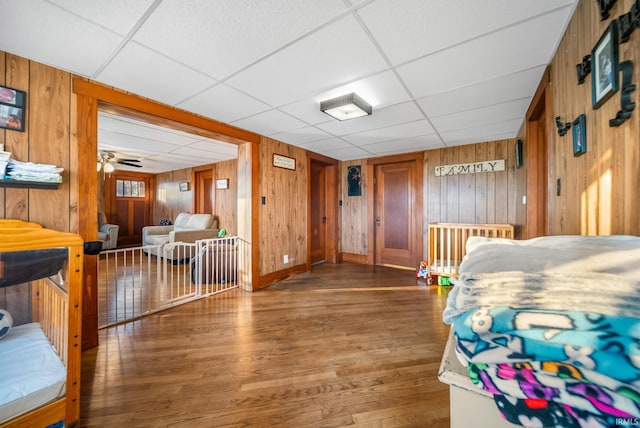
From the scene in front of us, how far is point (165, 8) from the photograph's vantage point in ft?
4.43

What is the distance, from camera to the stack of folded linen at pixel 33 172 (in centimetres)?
164

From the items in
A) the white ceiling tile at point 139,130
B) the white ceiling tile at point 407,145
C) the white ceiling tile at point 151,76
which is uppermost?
the white ceiling tile at point 139,130

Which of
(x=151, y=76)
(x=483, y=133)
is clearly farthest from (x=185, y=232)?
(x=483, y=133)

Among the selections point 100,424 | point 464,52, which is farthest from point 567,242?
point 100,424

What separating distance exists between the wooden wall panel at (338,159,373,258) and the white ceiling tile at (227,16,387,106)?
3039 millimetres

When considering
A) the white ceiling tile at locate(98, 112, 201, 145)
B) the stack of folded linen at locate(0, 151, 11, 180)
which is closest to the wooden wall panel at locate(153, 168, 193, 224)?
the white ceiling tile at locate(98, 112, 201, 145)

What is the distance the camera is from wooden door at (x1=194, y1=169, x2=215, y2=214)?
21.2 ft

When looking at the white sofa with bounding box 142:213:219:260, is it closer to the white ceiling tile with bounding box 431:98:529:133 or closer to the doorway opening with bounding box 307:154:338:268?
the doorway opening with bounding box 307:154:338:268

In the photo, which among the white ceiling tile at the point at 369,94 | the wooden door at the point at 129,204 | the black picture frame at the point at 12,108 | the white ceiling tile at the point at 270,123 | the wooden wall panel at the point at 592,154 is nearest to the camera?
the wooden wall panel at the point at 592,154

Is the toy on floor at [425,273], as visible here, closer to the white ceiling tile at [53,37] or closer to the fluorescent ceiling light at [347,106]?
the fluorescent ceiling light at [347,106]

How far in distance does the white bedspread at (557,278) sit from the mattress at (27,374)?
167cm

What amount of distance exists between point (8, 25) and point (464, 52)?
2.79m

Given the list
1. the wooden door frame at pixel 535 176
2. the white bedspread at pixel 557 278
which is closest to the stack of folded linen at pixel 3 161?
the white bedspread at pixel 557 278

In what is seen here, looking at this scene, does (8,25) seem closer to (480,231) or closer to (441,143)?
(441,143)
